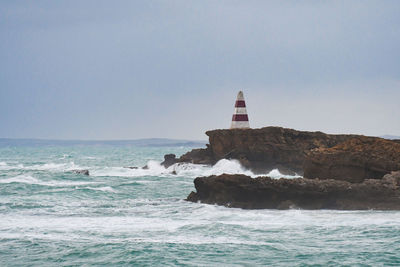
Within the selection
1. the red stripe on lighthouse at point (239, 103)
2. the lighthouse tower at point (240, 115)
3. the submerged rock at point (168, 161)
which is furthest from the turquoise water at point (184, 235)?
the submerged rock at point (168, 161)

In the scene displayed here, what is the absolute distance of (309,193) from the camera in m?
20.1

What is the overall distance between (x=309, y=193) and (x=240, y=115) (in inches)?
1047

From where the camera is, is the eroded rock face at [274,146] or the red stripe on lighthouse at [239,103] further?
the red stripe on lighthouse at [239,103]

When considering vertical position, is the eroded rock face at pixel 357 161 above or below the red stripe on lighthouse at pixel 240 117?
below

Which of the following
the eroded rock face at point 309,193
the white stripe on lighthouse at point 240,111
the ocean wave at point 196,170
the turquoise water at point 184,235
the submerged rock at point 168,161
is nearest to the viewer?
the turquoise water at point 184,235

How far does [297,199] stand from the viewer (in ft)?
66.2

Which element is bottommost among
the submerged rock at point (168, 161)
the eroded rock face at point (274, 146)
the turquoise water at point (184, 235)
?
the turquoise water at point (184, 235)

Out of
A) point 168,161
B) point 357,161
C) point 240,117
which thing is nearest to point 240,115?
point 240,117

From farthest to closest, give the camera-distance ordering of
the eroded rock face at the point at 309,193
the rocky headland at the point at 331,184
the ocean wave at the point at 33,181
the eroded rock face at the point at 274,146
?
the eroded rock face at the point at 274,146, the ocean wave at the point at 33,181, the rocky headland at the point at 331,184, the eroded rock face at the point at 309,193

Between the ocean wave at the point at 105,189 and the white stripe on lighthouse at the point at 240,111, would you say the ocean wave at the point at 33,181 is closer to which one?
the ocean wave at the point at 105,189

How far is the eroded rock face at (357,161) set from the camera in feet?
71.5

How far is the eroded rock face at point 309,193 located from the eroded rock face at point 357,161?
154cm

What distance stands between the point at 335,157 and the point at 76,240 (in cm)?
1038

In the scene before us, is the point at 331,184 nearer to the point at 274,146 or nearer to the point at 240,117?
the point at 274,146
